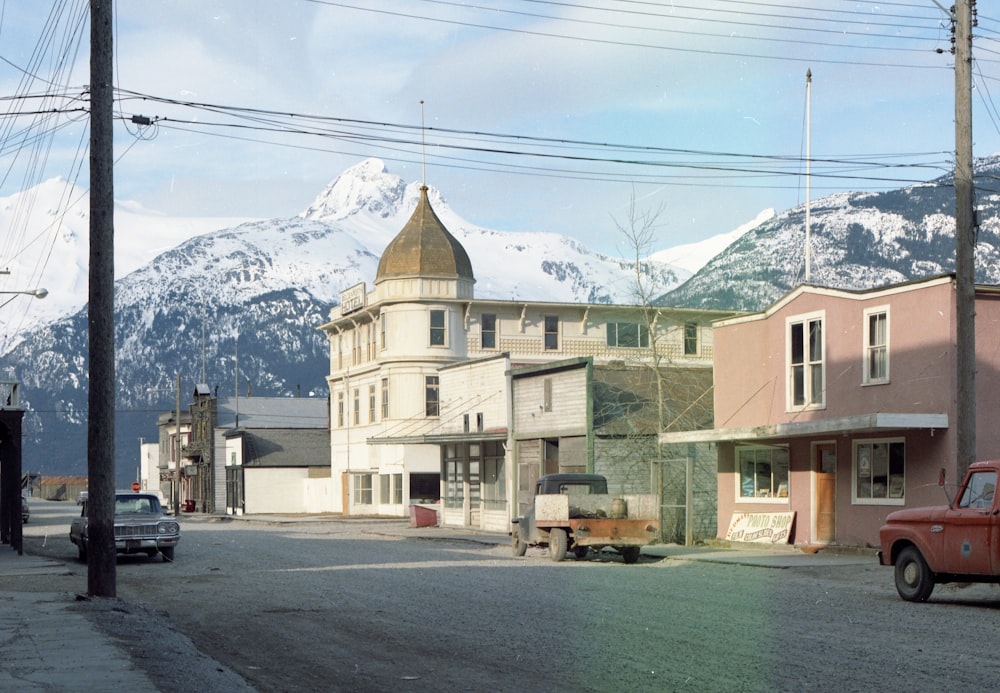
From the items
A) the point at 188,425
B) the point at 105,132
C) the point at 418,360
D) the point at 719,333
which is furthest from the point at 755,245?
the point at 105,132

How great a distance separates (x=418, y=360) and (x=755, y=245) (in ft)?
373

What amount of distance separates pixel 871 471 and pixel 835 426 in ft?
7.46

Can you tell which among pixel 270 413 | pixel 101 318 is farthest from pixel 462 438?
pixel 270 413

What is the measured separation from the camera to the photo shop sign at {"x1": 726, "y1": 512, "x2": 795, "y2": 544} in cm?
3161

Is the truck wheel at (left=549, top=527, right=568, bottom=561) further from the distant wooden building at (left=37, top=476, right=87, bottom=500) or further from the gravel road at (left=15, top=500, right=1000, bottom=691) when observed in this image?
the distant wooden building at (left=37, top=476, right=87, bottom=500)

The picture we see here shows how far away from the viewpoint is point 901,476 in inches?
1101

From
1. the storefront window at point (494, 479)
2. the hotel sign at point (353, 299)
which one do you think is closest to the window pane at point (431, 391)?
the hotel sign at point (353, 299)

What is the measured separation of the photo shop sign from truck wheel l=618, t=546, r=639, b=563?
184 inches

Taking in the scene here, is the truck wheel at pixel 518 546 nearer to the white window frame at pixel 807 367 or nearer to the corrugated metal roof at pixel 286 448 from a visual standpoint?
the white window frame at pixel 807 367

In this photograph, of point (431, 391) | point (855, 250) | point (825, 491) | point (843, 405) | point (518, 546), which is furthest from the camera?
point (855, 250)

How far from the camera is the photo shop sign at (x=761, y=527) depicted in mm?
31609

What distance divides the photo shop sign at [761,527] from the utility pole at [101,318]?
18.0 meters

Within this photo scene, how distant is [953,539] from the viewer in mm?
18406

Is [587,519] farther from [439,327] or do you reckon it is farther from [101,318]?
[439,327]
